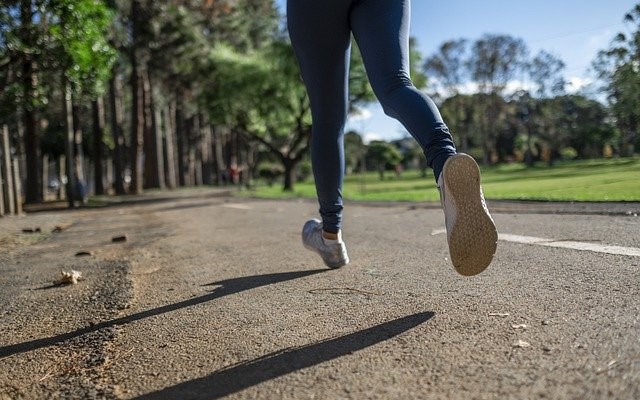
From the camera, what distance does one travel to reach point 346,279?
2.44 metres

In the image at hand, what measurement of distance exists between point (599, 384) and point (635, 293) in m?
0.79

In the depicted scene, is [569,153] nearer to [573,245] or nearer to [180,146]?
[180,146]

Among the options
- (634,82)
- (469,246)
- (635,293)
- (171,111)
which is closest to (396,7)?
(469,246)

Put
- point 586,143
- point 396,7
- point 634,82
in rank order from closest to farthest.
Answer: point 396,7 → point 634,82 → point 586,143

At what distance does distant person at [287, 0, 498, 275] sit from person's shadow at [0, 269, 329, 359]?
0.87 feet

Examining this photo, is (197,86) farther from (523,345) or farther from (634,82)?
(523,345)

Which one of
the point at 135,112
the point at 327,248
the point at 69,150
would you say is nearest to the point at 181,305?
the point at 327,248

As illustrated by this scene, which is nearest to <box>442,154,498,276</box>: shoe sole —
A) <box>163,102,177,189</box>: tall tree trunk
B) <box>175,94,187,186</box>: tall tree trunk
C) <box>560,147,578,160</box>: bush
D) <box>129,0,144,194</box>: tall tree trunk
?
<box>129,0,144,194</box>: tall tree trunk

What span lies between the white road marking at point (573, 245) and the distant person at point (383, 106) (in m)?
1.09

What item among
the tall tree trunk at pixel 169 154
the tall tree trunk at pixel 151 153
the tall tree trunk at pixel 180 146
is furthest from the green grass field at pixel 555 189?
the tall tree trunk at pixel 180 146

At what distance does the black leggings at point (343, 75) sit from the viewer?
1954mm

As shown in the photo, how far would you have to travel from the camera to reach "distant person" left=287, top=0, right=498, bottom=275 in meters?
1.76

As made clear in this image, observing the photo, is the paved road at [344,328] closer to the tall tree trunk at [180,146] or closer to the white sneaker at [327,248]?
the white sneaker at [327,248]

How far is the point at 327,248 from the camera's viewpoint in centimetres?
271
